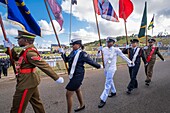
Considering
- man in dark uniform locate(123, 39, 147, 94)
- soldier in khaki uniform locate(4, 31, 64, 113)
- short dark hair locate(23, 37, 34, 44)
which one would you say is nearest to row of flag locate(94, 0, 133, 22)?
man in dark uniform locate(123, 39, 147, 94)

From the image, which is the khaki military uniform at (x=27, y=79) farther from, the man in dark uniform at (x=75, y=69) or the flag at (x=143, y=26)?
the flag at (x=143, y=26)

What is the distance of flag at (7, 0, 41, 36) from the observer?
3217 millimetres

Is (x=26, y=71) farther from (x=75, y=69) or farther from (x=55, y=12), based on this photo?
(x=55, y=12)

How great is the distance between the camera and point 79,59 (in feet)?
12.1

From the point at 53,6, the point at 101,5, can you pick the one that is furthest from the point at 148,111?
the point at 101,5

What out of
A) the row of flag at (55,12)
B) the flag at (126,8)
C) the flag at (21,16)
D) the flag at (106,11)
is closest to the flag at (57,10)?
the row of flag at (55,12)

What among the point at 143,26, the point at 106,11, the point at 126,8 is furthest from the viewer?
the point at 143,26

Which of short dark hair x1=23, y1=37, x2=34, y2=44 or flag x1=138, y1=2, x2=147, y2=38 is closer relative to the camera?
short dark hair x1=23, y1=37, x2=34, y2=44

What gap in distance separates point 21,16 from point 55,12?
1.55m

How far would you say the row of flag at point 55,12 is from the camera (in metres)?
3.24

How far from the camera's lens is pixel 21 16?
3.34 m

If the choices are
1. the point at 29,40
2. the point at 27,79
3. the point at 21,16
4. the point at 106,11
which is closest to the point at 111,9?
the point at 106,11

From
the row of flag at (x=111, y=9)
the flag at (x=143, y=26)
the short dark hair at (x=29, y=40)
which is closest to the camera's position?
the short dark hair at (x=29, y=40)

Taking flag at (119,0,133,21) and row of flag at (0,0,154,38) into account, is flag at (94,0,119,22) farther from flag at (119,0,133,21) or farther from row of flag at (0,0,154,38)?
flag at (119,0,133,21)
